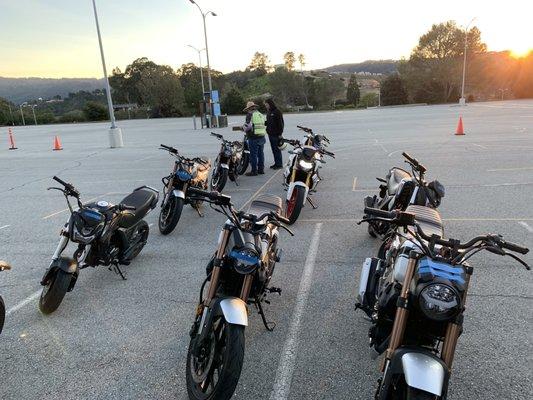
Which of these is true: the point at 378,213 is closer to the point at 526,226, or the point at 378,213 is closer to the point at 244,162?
the point at 526,226

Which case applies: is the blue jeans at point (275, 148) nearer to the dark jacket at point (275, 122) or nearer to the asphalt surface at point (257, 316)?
the dark jacket at point (275, 122)

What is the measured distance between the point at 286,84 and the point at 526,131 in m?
71.7

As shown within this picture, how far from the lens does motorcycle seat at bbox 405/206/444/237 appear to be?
3268 mm

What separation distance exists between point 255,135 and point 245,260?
785 centimetres

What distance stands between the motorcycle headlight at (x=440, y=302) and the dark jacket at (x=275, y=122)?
8.78m

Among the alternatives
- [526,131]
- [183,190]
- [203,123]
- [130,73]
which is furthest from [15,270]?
[130,73]

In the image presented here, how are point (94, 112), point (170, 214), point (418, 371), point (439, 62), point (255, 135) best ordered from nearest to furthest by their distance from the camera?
1. point (418, 371)
2. point (170, 214)
3. point (255, 135)
4. point (94, 112)
5. point (439, 62)

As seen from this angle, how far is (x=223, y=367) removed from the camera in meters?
2.54

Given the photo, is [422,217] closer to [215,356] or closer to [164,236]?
[215,356]

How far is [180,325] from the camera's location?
12.5 feet

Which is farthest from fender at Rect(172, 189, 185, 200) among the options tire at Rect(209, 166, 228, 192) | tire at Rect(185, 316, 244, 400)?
tire at Rect(185, 316, 244, 400)

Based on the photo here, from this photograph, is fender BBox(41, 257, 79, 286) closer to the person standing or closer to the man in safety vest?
the man in safety vest

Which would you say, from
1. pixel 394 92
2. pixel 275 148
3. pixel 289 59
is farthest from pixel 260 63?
pixel 275 148

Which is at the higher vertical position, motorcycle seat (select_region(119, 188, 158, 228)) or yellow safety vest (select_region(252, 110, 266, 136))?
yellow safety vest (select_region(252, 110, 266, 136))
